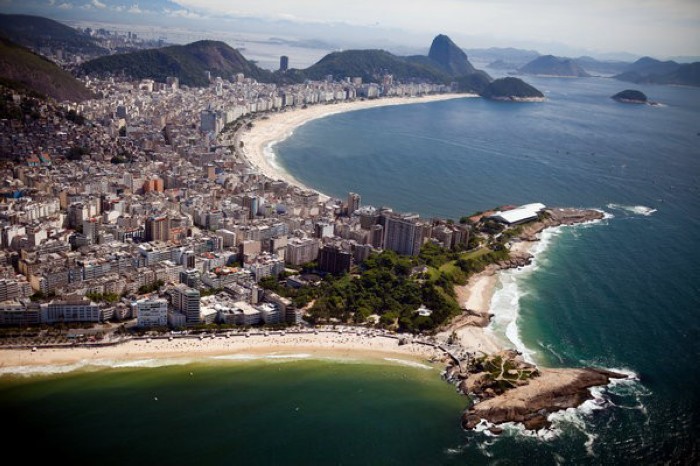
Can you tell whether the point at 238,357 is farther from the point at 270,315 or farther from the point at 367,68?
the point at 367,68

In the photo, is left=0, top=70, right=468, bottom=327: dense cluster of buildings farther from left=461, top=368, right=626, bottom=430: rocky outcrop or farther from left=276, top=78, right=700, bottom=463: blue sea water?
left=461, top=368, right=626, bottom=430: rocky outcrop

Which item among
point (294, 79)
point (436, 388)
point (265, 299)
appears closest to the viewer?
point (436, 388)

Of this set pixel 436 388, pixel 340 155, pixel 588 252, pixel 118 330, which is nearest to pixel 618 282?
pixel 588 252

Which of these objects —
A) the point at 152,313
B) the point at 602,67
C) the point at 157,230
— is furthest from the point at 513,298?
the point at 602,67

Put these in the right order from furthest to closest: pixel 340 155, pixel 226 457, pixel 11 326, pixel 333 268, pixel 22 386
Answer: pixel 340 155 < pixel 333 268 < pixel 11 326 < pixel 22 386 < pixel 226 457

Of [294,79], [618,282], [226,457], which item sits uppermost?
[294,79]

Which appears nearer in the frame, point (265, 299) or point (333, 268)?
point (265, 299)

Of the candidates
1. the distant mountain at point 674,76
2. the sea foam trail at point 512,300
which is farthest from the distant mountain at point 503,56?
the sea foam trail at point 512,300

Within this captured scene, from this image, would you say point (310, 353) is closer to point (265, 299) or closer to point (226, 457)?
point (265, 299)
